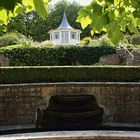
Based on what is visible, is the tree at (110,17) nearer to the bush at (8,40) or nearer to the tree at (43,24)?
the bush at (8,40)

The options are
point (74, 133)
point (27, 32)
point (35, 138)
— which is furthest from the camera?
point (27, 32)

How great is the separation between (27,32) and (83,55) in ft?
78.1

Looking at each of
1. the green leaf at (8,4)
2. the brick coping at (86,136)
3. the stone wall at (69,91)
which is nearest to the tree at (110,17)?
the green leaf at (8,4)

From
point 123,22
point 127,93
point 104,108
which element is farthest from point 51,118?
point 123,22

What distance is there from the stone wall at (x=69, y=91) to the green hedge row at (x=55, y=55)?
618 cm

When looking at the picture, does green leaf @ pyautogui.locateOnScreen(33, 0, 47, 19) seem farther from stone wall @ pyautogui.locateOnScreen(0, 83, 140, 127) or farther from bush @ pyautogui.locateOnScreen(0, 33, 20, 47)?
bush @ pyautogui.locateOnScreen(0, 33, 20, 47)

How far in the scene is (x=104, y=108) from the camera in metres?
12.5

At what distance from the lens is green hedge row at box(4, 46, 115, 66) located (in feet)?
60.4

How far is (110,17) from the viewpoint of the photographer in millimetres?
2492

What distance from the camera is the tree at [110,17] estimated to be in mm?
2332

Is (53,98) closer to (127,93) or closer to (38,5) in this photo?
(127,93)

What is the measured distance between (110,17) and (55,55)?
16742 millimetres

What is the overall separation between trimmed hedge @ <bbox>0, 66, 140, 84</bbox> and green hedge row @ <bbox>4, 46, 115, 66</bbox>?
5608 millimetres

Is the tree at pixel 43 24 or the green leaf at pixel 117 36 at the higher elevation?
the tree at pixel 43 24
